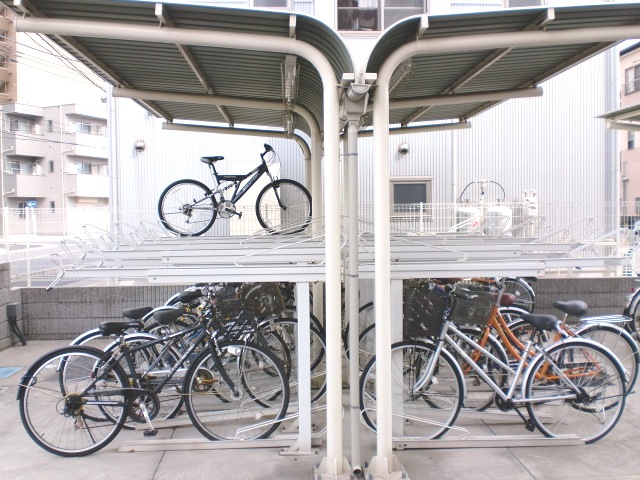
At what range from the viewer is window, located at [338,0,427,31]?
8.76 m

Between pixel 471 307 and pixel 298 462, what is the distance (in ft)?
5.38

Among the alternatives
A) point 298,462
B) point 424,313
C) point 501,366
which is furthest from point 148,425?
point 501,366

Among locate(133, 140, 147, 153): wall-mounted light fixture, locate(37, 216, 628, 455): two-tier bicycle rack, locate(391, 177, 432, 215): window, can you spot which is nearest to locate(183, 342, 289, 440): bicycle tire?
locate(37, 216, 628, 455): two-tier bicycle rack

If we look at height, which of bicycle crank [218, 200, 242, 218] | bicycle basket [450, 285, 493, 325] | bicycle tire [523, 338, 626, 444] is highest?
bicycle crank [218, 200, 242, 218]

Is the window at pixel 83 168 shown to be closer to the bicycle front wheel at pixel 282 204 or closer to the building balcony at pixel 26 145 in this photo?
the building balcony at pixel 26 145

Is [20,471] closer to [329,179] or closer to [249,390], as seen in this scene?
[249,390]

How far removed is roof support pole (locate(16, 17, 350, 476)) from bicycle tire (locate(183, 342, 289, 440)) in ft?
2.19

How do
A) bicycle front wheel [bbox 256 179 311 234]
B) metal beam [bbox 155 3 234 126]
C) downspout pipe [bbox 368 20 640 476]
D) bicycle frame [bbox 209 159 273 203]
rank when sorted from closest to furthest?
1. metal beam [bbox 155 3 234 126]
2. downspout pipe [bbox 368 20 640 476]
3. bicycle frame [bbox 209 159 273 203]
4. bicycle front wheel [bbox 256 179 311 234]

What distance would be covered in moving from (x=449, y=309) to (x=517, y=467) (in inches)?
44.5

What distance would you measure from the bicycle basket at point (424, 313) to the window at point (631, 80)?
2244 centimetres

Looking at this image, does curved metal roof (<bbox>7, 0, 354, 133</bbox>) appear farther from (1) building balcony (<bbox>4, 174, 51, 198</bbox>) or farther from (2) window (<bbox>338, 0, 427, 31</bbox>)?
(1) building balcony (<bbox>4, 174, 51, 198</bbox>)

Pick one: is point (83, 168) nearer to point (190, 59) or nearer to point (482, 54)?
point (190, 59)

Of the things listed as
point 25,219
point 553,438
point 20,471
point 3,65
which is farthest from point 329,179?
point 3,65

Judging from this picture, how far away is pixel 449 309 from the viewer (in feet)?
12.7
